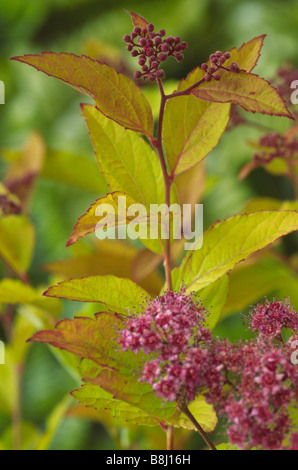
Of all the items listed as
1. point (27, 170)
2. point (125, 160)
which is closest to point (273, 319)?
point (125, 160)

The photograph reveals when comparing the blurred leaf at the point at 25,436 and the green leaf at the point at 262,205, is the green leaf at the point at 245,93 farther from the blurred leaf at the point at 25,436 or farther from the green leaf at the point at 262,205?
the blurred leaf at the point at 25,436

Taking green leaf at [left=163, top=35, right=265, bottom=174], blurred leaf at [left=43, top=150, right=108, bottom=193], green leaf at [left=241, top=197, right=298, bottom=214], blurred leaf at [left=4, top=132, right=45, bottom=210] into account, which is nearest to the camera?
green leaf at [left=163, top=35, right=265, bottom=174]

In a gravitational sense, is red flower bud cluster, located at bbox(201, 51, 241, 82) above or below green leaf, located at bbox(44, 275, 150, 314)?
above

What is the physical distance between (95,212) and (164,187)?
0.07 m

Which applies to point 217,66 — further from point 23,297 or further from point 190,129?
point 23,297

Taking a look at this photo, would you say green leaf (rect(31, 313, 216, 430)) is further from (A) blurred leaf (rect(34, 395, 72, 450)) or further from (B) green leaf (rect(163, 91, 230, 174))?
(A) blurred leaf (rect(34, 395, 72, 450))

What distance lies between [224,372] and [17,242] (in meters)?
0.37

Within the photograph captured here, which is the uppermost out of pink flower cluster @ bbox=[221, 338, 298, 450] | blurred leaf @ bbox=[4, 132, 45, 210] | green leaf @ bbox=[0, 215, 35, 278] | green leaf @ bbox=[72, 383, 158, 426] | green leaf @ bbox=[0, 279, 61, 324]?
blurred leaf @ bbox=[4, 132, 45, 210]

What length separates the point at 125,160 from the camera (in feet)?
1.18

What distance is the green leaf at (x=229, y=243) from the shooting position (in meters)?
Answer: 0.31

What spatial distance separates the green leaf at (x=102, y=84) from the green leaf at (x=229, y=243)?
0.08 m

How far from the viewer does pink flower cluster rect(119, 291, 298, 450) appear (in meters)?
0.23

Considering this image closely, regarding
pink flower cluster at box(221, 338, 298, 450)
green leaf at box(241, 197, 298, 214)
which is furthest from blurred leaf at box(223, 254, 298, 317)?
pink flower cluster at box(221, 338, 298, 450)

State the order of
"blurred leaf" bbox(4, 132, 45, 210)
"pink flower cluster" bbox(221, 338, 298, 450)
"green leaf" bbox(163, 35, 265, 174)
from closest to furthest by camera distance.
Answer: "pink flower cluster" bbox(221, 338, 298, 450) → "green leaf" bbox(163, 35, 265, 174) → "blurred leaf" bbox(4, 132, 45, 210)
